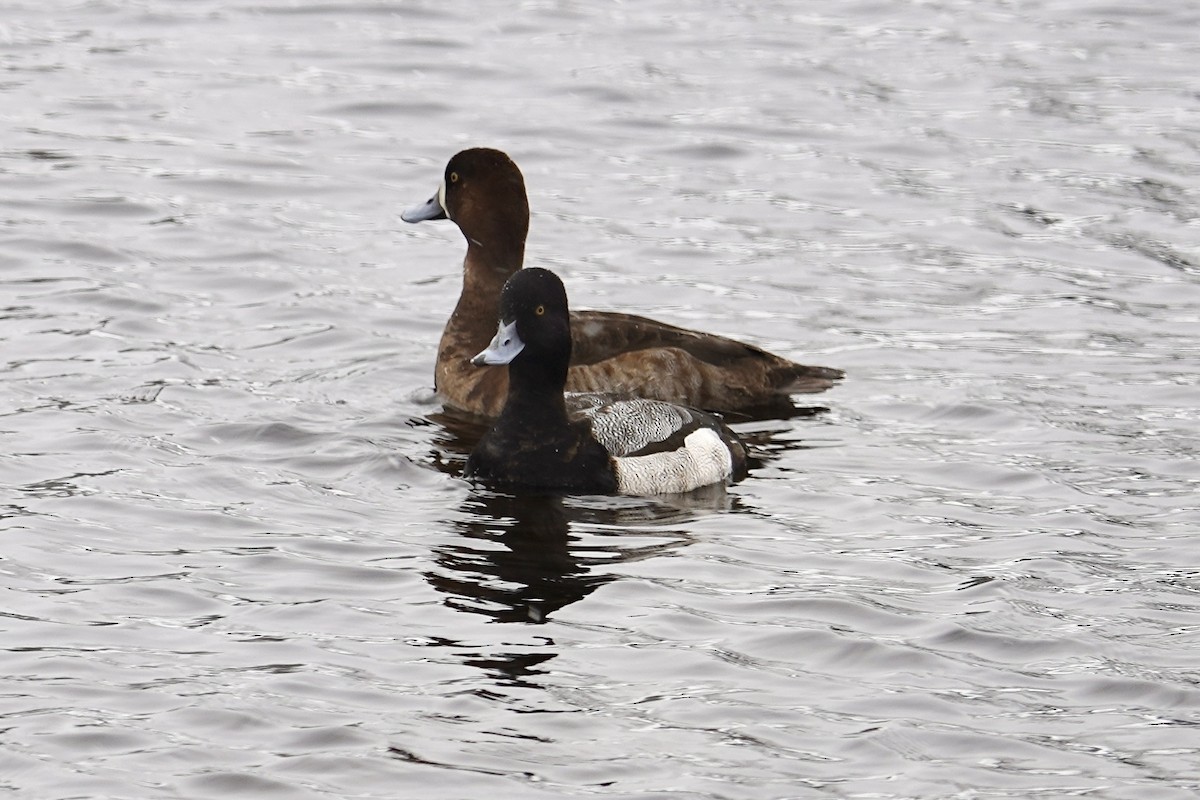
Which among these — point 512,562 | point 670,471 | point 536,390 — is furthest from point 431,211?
point 512,562

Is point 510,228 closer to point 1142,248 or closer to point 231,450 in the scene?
point 231,450

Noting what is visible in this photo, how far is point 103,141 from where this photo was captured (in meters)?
18.0

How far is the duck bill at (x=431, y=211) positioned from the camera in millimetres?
12766

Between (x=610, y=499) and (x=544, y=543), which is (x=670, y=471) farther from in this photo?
(x=544, y=543)

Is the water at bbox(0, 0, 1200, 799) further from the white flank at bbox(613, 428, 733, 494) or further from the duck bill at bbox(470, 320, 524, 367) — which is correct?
the duck bill at bbox(470, 320, 524, 367)

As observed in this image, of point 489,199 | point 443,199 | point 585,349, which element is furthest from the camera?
point 443,199

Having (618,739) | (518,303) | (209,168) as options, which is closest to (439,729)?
(618,739)

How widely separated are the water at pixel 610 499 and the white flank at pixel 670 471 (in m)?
0.16

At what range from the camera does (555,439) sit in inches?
419

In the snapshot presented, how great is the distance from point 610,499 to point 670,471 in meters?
0.34

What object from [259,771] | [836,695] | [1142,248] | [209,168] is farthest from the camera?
[209,168]

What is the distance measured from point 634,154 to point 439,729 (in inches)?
435

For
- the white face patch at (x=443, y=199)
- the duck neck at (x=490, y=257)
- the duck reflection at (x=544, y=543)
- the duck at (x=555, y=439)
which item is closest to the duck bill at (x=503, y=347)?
the duck at (x=555, y=439)

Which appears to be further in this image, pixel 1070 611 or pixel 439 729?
pixel 1070 611
